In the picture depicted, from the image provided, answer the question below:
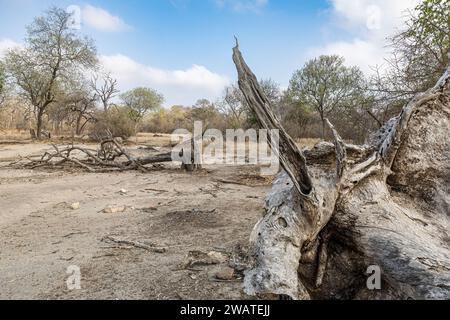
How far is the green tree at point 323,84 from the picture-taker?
26.7 metres

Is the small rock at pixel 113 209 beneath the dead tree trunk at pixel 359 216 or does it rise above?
beneath

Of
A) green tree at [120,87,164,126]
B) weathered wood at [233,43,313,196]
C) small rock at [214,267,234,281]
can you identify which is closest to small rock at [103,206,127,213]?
small rock at [214,267,234,281]

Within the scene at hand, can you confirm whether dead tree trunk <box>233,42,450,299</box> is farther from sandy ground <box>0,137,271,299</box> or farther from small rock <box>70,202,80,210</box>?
small rock <box>70,202,80,210</box>

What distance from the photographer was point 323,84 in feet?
89.2

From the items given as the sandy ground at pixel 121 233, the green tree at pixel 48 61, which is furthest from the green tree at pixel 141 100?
the sandy ground at pixel 121 233

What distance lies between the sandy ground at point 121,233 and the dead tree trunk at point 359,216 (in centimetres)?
54

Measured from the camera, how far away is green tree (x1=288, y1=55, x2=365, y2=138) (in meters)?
26.7

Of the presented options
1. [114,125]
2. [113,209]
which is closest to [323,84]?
[114,125]

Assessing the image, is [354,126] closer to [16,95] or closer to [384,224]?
[384,224]

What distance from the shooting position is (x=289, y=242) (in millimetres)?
2592

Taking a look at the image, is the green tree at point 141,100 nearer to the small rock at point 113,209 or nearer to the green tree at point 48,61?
the green tree at point 48,61

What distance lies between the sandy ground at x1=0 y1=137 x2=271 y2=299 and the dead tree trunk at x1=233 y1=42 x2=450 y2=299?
1.77 ft
